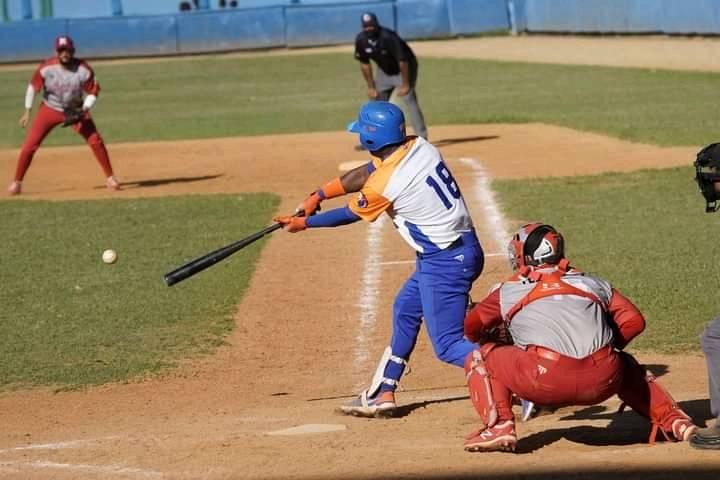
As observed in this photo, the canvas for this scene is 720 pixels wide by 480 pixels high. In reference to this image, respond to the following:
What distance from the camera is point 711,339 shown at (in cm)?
668

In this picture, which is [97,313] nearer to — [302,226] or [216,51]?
[302,226]

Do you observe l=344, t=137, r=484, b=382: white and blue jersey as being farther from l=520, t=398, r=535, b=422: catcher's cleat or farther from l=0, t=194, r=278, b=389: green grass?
l=0, t=194, r=278, b=389: green grass

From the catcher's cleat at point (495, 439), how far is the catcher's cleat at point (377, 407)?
1361 millimetres

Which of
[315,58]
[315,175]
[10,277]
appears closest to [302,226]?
[10,277]

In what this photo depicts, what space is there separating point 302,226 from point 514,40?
39885mm

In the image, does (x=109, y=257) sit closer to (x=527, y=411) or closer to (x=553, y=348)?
(x=527, y=411)

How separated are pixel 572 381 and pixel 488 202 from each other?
942cm

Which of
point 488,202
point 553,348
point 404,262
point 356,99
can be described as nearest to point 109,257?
point 404,262

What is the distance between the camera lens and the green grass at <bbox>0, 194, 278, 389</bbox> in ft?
33.4

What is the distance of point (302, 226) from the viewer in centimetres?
792

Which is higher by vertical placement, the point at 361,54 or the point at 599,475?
the point at 361,54

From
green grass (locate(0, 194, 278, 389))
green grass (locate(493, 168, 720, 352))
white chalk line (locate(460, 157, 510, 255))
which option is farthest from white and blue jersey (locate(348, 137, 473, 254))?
white chalk line (locate(460, 157, 510, 255))

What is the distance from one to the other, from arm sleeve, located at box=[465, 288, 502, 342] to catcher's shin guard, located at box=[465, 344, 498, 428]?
11cm

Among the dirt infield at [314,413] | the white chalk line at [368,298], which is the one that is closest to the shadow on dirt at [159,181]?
the dirt infield at [314,413]
